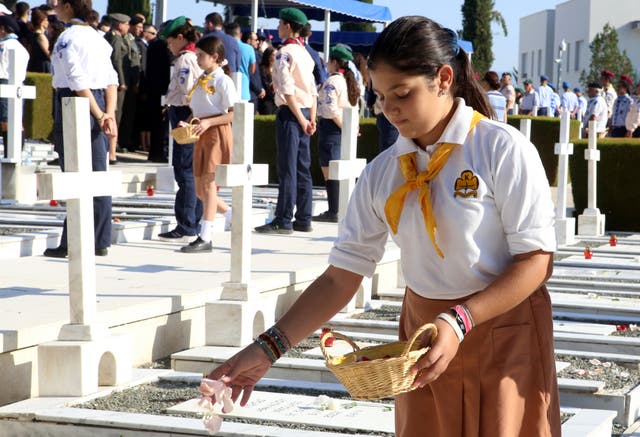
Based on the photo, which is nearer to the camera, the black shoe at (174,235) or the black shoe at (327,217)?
the black shoe at (174,235)

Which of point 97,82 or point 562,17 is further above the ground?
point 562,17

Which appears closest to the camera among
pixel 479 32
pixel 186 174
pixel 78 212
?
pixel 78 212

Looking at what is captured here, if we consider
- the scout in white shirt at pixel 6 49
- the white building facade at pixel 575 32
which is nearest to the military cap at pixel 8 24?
the scout in white shirt at pixel 6 49

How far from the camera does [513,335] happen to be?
2.95m

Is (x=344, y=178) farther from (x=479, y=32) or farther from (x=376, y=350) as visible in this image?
(x=479, y=32)

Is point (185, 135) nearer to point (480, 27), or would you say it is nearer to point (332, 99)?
point (332, 99)

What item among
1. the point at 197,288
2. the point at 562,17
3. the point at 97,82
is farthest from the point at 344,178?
the point at 562,17

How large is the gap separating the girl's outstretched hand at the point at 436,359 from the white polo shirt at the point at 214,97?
22.5 ft

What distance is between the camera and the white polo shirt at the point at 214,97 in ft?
30.9

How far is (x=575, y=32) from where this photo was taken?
250 ft

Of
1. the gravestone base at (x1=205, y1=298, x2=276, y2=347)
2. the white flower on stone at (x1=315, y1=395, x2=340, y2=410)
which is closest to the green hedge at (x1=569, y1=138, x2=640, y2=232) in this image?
the gravestone base at (x1=205, y1=298, x2=276, y2=347)

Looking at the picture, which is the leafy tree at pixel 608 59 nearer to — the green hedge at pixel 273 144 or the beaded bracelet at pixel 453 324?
the green hedge at pixel 273 144

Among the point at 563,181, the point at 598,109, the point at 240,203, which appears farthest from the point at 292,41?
the point at 598,109

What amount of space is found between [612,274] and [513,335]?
27.1 feet
